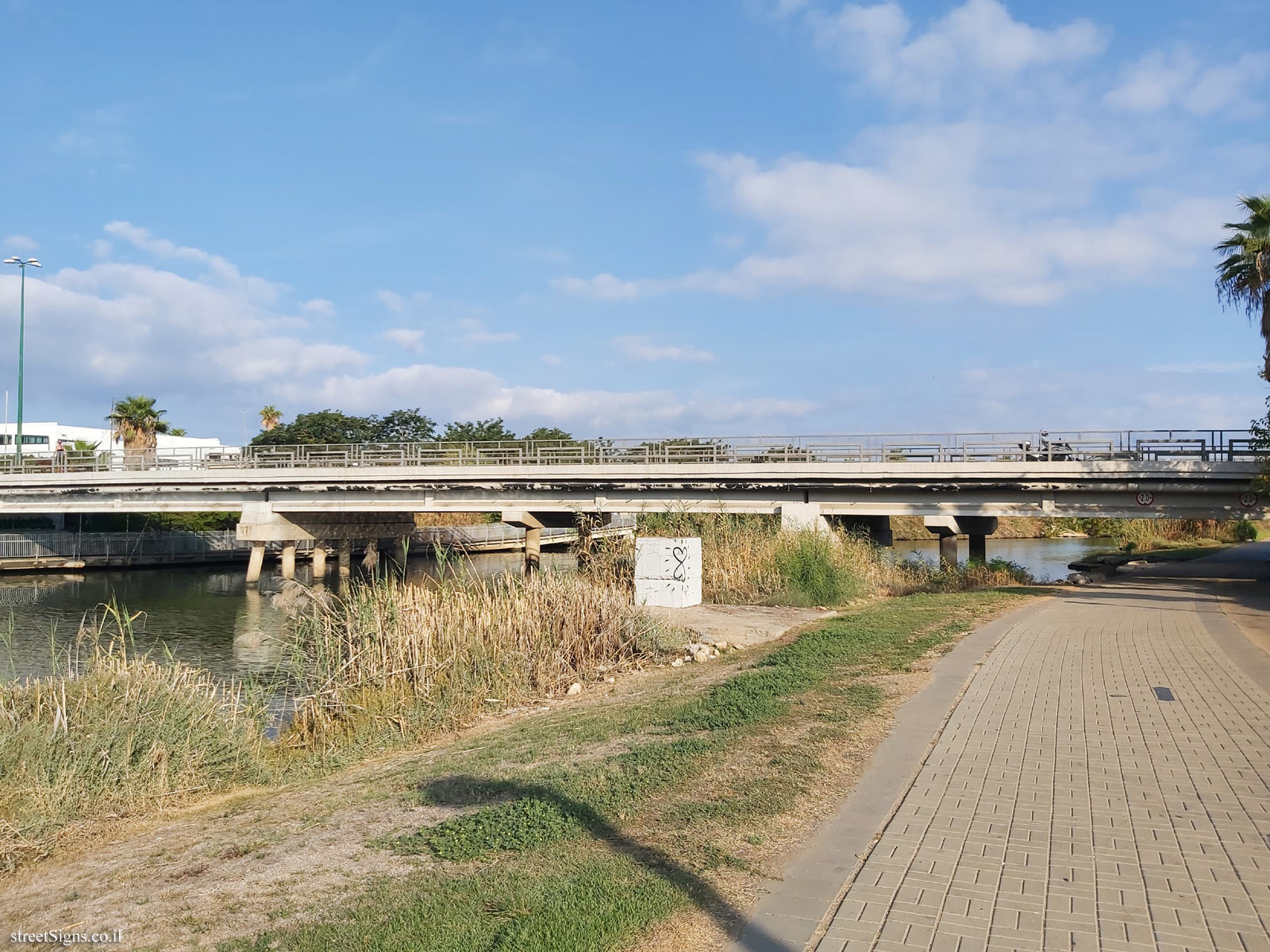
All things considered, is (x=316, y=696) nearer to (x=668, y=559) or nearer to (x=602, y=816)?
(x=602, y=816)

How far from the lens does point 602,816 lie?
6379mm

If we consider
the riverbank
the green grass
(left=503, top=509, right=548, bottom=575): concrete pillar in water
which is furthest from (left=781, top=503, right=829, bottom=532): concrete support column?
the riverbank

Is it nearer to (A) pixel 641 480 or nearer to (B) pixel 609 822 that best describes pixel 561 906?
(B) pixel 609 822

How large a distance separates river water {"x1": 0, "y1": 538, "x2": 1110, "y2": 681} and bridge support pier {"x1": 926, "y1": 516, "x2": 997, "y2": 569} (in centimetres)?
137

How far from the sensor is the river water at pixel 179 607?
22209 mm

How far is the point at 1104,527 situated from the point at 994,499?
39.5 m

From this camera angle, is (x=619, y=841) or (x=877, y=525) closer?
(x=619, y=841)

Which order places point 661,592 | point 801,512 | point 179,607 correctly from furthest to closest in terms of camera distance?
1. point 179,607
2. point 801,512
3. point 661,592

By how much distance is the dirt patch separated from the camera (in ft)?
51.4

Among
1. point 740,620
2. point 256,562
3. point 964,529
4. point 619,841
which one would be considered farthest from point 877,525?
point 619,841

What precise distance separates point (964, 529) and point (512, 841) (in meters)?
33.3

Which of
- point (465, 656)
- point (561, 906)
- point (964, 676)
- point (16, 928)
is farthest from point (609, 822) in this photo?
point (465, 656)

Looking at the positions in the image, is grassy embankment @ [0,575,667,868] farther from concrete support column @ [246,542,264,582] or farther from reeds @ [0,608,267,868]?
concrete support column @ [246,542,264,582]

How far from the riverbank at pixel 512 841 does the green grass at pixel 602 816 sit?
0.02m
